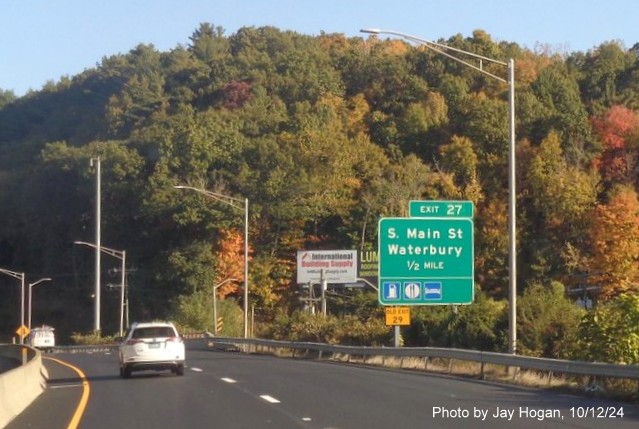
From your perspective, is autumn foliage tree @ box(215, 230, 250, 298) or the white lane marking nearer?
the white lane marking

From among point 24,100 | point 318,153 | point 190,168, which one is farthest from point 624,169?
point 24,100

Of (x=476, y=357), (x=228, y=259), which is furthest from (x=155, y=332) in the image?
(x=228, y=259)

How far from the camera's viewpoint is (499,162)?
82.2 meters

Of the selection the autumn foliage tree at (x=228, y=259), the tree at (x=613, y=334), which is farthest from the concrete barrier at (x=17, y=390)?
the autumn foliage tree at (x=228, y=259)

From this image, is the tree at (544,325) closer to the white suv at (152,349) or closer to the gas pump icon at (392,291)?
the gas pump icon at (392,291)

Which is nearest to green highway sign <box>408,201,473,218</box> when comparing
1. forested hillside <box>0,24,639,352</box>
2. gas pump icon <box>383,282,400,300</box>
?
gas pump icon <box>383,282,400,300</box>

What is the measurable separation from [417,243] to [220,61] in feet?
269

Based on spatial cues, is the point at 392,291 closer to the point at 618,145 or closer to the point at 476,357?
the point at 476,357

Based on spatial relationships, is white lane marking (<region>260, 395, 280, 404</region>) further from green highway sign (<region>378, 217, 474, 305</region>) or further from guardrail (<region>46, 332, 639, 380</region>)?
green highway sign (<region>378, 217, 474, 305</region>)

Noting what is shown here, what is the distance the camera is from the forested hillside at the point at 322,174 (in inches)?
3022

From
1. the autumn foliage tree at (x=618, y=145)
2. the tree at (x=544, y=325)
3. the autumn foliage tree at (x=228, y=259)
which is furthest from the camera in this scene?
the autumn foliage tree at (x=228, y=259)

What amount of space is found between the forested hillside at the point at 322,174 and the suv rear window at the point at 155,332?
140 ft

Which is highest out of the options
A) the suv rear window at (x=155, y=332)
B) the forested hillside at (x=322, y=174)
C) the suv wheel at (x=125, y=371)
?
the forested hillside at (x=322, y=174)

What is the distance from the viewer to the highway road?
54.5 ft
